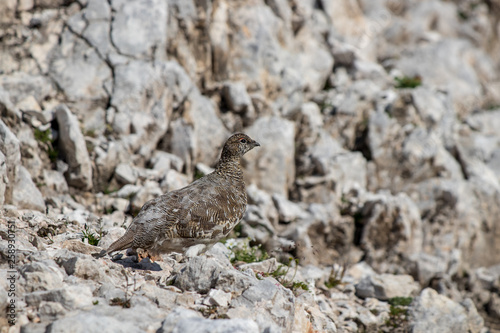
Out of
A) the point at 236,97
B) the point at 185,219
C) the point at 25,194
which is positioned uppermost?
the point at 236,97

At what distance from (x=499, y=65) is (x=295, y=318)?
26732 millimetres

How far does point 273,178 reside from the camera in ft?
51.4

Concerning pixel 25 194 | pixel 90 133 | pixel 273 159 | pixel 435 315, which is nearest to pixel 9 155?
pixel 25 194

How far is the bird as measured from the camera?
6.95m

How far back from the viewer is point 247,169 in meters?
15.6

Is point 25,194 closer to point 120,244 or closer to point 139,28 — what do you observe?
point 120,244

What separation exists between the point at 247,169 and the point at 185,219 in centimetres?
851

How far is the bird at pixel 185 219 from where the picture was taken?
22.8ft

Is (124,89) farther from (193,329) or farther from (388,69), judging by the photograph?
(388,69)

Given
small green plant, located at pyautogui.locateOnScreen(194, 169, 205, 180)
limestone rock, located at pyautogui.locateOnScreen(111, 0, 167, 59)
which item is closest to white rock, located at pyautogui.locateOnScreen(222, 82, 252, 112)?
limestone rock, located at pyautogui.locateOnScreen(111, 0, 167, 59)

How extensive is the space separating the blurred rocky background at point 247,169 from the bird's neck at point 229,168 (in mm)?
1557

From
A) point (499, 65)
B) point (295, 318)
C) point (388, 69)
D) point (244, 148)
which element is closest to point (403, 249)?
point (244, 148)

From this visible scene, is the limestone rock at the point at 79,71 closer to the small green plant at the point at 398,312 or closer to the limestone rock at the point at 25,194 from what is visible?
the limestone rock at the point at 25,194

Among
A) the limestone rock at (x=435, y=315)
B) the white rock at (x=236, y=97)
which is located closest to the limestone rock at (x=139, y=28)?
the white rock at (x=236, y=97)
